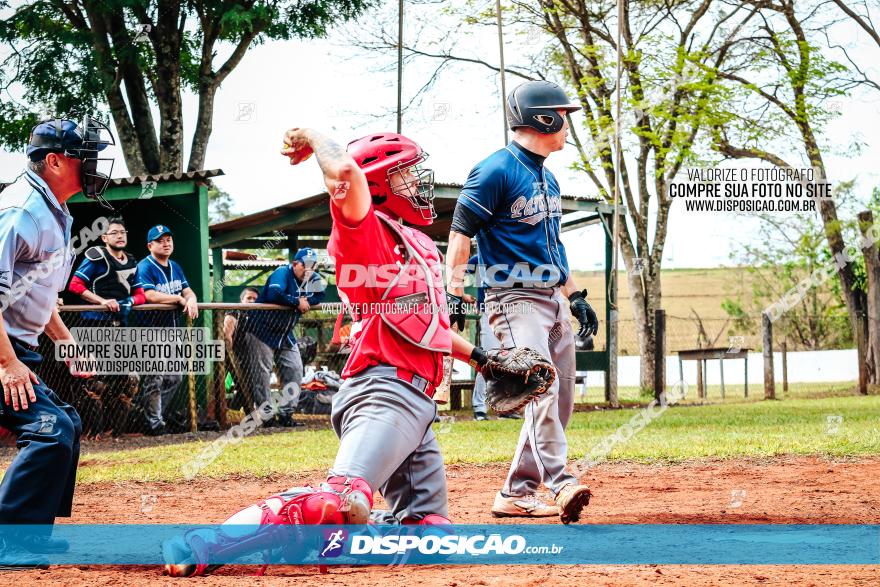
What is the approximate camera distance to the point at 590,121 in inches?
959

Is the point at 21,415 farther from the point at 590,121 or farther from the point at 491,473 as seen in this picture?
the point at 590,121

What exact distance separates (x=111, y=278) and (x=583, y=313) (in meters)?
7.40

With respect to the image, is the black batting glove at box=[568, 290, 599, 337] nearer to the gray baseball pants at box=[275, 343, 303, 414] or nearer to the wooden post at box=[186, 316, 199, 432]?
the wooden post at box=[186, 316, 199, 432]

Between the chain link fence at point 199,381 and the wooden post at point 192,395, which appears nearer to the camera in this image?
the chain link fence at point 199,381

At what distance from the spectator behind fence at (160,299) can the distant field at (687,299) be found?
1262 inches

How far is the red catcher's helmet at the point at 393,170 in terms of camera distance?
13.8ft

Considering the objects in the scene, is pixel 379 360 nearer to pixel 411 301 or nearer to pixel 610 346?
pixel 411 301

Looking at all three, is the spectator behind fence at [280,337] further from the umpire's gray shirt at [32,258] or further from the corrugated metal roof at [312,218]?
the umpire's gray shirt at [32,258]

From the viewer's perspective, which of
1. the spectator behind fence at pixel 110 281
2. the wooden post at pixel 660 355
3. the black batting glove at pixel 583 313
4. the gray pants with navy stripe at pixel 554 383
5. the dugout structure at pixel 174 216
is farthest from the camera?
the wooden post at pixel 660 355

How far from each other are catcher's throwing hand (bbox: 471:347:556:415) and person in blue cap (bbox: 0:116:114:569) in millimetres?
1886

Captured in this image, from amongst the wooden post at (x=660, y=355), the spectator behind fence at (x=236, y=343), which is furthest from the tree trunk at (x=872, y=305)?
the spectator behind fence at (x=236, y=343)

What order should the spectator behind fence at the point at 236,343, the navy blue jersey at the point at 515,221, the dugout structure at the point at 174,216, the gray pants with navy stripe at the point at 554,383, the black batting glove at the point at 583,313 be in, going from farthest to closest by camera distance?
the dugout structure at the point at 174,216
the spectator behind fence at the point at 236,343
the black batting glove at the point at 583,313
the navy blue jersey at the point at 515,221
the gray pants with navy stripe at the point at 554,383

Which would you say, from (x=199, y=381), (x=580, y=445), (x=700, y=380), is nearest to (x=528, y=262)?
(x=580, y=445)

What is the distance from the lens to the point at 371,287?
4.05 m
